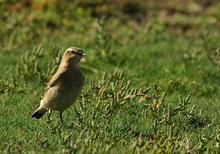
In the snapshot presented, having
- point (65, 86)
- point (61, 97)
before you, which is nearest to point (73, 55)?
point (65, 86)

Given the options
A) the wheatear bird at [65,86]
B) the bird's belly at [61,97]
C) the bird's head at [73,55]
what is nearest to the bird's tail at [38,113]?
the wheatear bird at [65,86]

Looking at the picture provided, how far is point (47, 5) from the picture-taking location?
46.0 feet

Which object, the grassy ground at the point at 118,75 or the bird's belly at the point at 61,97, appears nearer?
the grassy ground at the point at 118,75

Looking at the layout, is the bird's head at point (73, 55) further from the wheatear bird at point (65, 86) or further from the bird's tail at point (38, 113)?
the bird's tail at point (38, 113)

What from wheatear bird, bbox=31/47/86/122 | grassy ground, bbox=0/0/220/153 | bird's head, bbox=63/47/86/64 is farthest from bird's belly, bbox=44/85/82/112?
bird's head, bbox=63/47/86/64

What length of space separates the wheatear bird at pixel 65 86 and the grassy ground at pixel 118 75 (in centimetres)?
16

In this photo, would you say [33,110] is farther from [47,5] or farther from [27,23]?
[47,5]

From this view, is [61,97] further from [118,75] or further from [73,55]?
→ [118,75]

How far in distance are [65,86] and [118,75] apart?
214cm

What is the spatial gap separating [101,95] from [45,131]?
141 centimetres

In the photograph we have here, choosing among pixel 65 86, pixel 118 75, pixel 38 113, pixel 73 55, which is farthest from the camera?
pixel 118 75

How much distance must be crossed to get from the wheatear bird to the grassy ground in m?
0.16

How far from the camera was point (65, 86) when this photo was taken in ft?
23.6

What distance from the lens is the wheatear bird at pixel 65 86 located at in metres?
7.20
